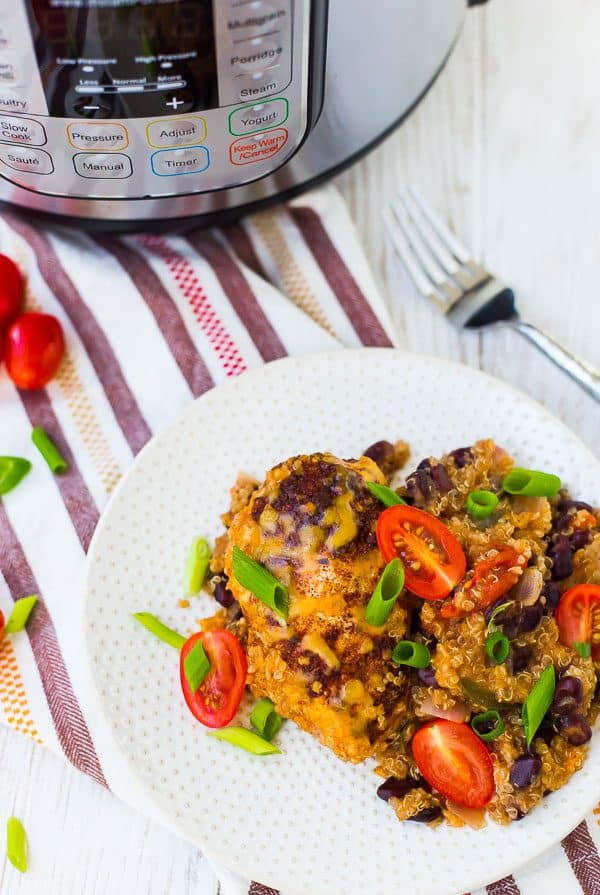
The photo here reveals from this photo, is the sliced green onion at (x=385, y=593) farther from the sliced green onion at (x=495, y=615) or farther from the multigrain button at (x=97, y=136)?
the multigrain button at (x=97, y=136)

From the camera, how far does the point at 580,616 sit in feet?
4.65

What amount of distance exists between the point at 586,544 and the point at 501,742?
0.33m

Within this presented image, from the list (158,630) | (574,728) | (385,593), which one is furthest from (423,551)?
(158,630)

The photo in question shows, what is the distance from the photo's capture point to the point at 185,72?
4.26 ft

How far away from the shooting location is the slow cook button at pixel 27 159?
4.73 feet

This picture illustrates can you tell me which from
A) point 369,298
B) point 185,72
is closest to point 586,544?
point 369,298

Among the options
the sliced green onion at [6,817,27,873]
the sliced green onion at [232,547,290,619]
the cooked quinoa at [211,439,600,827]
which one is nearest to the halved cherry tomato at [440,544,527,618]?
the cooked quinoa at [211,439,600,827]

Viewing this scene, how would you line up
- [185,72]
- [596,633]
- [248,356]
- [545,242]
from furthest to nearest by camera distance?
[545,242]
[248,356]
[596,633]
[185,72]

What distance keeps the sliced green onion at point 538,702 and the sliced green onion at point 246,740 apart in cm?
37

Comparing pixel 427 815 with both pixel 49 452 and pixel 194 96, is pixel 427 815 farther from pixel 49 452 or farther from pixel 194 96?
pixel 194 96

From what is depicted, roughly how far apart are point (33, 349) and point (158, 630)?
1.89 feet

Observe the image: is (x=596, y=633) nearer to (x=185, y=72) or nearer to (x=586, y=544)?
(x=586, y=544)

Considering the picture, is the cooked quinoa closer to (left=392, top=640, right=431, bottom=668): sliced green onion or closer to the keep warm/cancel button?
(left=392, top=640, right=431, bottom=668): sliced green onion

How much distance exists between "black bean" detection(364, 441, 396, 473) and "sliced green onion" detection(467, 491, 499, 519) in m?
0.18
